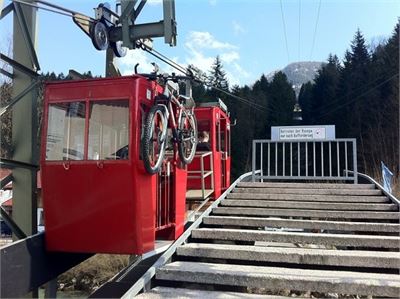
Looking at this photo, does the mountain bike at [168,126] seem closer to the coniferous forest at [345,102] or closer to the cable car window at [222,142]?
the cable car window at [222,142]

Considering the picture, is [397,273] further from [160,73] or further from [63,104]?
[63,104]

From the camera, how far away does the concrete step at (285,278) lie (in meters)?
4.40

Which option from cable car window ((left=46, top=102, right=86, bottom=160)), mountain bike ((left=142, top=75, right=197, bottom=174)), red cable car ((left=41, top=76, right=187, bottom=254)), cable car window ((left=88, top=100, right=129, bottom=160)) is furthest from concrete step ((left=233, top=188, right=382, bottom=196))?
cable car window ((left=46, top=102, right=86, bottom=160))

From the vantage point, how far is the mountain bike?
5.44 meters

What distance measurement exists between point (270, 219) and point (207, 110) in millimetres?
4321

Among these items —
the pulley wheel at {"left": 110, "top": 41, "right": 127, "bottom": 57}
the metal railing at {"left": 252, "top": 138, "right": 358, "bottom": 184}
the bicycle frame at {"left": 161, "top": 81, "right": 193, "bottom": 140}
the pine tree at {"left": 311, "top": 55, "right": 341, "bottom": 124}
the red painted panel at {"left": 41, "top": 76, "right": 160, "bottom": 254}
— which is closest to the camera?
the red painted panel at {"left": 41, "top": 76, "right": 160, "bottom": 254}

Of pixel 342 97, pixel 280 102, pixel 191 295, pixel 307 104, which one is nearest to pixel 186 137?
pixel 191 295

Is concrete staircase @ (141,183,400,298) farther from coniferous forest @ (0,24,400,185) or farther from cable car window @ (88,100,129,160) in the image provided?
coniferous forest @ (0,24,400,185)

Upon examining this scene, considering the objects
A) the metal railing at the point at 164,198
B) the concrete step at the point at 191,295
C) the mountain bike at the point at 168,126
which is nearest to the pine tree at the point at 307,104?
the mountain bike at the point at 168,126

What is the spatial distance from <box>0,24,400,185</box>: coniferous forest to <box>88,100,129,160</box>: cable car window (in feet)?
101

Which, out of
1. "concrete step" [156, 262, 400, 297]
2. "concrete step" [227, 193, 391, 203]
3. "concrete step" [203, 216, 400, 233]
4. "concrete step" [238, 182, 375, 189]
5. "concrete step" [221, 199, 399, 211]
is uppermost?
"concrete step" [238, 182, 375, 189]

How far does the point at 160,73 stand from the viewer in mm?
6312

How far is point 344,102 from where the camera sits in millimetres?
43625

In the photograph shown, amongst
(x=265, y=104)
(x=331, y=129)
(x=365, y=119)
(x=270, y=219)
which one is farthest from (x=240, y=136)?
(x=270, y=219)
